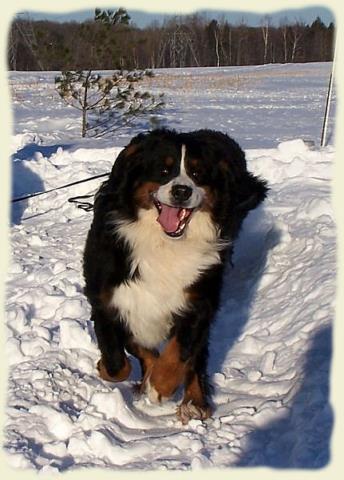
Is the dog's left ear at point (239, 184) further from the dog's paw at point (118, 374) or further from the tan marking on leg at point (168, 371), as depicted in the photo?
the dog's paw at point (118, 374)

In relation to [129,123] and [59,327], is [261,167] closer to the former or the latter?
[59,327]

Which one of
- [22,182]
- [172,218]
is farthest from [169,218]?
[22,182]

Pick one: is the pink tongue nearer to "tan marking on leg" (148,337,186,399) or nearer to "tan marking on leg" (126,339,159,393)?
"tan marking on leg" (148,337,186,399)

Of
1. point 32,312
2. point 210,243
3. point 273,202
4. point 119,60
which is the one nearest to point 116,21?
point 119,60

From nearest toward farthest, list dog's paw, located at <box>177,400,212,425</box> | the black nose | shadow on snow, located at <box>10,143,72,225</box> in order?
the black nose, dog's paw, located at <box>177,400,212,425</box>, shadow on snow, located at <box>10,143,72,225</box>

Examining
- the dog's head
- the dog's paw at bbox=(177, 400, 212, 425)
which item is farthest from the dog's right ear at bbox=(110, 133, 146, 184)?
the dog's paw at bbox=(177, 400, 212, 425)

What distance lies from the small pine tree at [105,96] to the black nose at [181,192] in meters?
11.0

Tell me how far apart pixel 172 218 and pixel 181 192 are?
0.73ft

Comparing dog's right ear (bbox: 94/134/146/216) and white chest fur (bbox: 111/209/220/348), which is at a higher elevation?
dog's right ear (bbox: 94/134/146/216)

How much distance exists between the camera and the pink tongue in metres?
3.61

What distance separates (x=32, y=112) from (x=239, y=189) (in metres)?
16.8

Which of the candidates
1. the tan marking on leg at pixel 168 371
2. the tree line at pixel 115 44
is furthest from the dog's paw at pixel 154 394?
the tree line at pixel 115 44

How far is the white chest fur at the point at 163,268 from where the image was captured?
3.74 m

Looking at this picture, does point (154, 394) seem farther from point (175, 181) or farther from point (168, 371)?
point (175, 181)
